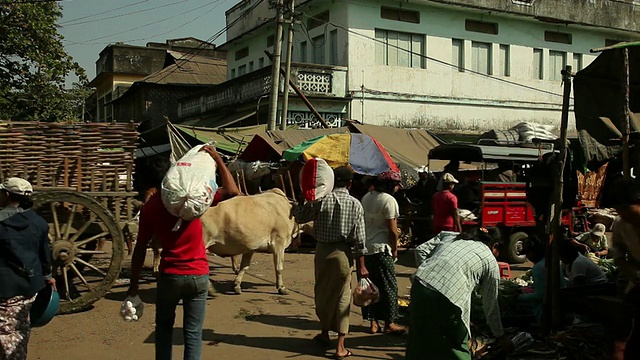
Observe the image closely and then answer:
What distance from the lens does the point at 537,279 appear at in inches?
261

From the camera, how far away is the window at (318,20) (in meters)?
22.8

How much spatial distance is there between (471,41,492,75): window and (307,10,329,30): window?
580 cm

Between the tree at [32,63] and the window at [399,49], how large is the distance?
33.2ft

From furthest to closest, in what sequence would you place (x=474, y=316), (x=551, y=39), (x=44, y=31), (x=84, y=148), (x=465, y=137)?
(x=551, y=39) < (x=465, y=137) < (x=44, y=31) < (x=84, y=148) < (x=474, y=316)

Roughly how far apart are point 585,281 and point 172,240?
4284mm

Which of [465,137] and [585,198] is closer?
[585,198]

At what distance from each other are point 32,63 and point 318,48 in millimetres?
10110

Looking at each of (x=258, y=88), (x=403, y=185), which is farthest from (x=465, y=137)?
(x=403, y=185)

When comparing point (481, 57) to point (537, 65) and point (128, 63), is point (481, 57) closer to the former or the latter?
point (537, 65)

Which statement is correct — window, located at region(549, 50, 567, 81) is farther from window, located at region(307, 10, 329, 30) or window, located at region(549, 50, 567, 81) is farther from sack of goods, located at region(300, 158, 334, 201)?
sack of goods, located at region(300, 158, 334, 201)

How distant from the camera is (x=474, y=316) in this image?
6.46 metres

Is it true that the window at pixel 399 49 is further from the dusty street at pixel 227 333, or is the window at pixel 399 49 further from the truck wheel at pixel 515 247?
the dusty street at pixel 227 333

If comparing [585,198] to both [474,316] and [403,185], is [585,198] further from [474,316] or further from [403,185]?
[474,316]

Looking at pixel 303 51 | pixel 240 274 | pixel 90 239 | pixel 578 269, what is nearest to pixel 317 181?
pixel 578 269
